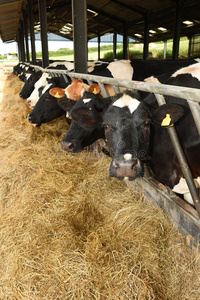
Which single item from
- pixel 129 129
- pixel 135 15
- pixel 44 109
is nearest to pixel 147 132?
pixel 129 129

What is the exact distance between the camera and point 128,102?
2480 millimetres

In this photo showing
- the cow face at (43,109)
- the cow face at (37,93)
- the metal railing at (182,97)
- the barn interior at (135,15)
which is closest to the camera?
the metal railing at (182,97)

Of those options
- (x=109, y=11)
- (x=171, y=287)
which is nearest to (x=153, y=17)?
(x=109, y=11)

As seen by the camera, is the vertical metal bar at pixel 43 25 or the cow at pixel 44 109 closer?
the cow at pixel 44 109

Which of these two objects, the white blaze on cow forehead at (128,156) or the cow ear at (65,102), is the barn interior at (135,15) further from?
the white blaze on cow forehead at (128,156)

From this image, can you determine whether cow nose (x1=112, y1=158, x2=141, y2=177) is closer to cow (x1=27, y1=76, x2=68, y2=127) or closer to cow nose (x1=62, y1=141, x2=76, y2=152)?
cow nose (x1=62, y1=141, x2=76, y2=152)

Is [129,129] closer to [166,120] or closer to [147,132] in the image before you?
[147,132]

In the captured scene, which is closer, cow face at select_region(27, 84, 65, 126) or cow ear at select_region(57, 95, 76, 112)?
cow ear at select_region(57, 95, 76, 112)

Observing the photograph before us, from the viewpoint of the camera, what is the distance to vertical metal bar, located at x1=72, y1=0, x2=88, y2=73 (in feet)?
14.7

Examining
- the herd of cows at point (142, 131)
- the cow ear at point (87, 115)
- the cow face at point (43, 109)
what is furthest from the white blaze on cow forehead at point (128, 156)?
the cow face at point (43, 109)

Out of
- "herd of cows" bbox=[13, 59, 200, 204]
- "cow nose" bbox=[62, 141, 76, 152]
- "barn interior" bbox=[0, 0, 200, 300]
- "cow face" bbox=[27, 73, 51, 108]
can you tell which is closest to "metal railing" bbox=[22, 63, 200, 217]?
"herd of cows" bbox=[13, 59, 200, 204]

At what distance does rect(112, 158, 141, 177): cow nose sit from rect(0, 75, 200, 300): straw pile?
1.81 ft

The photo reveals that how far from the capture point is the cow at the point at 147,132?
229 centimetres

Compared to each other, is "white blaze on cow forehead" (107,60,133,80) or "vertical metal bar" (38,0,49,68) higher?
"vertical metal bar" (38,0,49,68)
